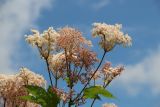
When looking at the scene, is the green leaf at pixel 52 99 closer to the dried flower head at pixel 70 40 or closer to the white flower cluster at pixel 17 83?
the dried flower head at pixel 70 40

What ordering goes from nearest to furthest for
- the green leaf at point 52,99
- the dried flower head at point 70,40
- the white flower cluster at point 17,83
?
the green leaf at point 52,99 → the dried flower head at point 70,40 → the white flower cluster at point 17,83

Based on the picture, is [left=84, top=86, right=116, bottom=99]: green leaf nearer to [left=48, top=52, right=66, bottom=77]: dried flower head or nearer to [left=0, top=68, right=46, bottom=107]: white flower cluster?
[left=48, top=52, right=66, bottom=77]: dried flower head

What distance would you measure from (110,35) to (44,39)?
1.02 meters

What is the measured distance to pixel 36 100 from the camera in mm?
5414

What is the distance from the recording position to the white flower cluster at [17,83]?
649 centimetres

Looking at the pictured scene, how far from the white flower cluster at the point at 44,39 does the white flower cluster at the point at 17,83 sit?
0.78 m

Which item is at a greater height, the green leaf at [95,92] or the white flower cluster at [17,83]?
the white flower cluster at [17,83]

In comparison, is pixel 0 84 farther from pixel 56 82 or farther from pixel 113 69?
pixel 113 69

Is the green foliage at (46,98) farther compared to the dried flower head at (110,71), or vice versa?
the dried flower head at (110,71)

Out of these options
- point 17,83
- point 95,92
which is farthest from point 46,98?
point 17,83

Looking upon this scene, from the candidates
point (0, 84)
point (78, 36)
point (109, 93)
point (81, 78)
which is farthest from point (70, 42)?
point (0, 84)

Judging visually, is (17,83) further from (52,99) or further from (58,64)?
(52,99)

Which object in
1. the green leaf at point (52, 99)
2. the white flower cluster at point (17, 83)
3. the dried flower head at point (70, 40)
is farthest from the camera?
the white flower cluster at point (17, 83)

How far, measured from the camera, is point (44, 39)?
6.12 m
